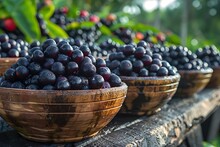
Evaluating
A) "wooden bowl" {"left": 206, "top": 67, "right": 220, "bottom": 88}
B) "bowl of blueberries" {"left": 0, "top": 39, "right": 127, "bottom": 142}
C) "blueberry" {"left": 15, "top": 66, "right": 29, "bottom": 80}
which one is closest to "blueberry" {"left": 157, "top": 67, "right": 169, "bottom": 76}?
"bowl of blueberries" {"left": 0, "top": 39, "right": 127, "bottom": 142}

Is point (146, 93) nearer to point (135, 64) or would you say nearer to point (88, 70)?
point (135, 64)

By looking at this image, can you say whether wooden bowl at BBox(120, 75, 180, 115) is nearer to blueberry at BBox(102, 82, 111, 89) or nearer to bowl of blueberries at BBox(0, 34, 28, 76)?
blueberry at BBox(102, 82, 111, 89)

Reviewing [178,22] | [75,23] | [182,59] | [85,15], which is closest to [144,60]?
[182,59]

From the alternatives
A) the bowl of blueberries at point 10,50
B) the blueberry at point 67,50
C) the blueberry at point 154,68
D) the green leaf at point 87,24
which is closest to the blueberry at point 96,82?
the blueberry at point 67,50

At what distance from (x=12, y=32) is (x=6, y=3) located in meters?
0.20

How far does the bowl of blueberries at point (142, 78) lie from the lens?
1.21 meters

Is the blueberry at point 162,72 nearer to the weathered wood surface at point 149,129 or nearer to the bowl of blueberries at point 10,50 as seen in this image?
the weathered wood surface at point 149,129

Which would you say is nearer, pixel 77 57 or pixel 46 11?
pixel 77 57

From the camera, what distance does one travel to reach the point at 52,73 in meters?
0.90

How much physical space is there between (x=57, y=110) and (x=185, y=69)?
1011 mm

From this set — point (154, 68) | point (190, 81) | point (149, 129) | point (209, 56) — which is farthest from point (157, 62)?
point (209, 56)

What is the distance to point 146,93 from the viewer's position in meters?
1.22

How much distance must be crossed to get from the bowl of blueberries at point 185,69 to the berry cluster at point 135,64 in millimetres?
386

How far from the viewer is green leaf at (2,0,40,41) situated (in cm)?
213
